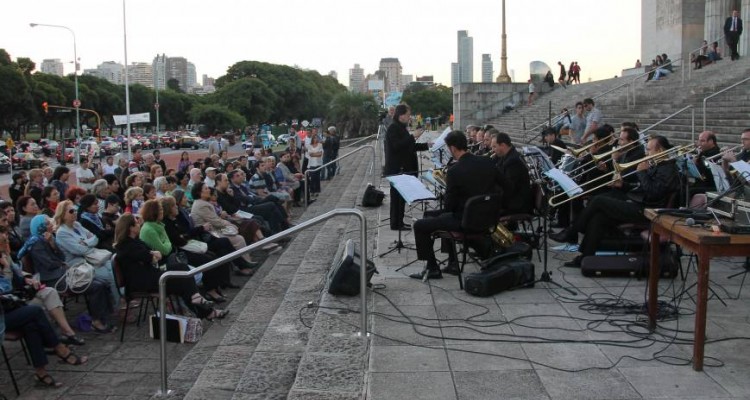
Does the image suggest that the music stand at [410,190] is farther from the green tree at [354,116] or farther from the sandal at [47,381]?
the green tree at [354,116]

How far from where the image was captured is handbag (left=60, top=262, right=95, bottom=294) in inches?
291

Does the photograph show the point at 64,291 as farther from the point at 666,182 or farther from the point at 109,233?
the point at 666,182

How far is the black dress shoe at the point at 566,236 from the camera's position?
28.8 feet

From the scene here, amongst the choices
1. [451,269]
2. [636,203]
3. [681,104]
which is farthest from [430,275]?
[681,104]

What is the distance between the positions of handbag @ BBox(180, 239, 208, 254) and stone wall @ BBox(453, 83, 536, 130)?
83.8ft

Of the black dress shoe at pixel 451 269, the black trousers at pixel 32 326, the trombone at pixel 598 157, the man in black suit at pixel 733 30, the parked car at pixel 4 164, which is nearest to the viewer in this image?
the black trousers at pixel 32 326

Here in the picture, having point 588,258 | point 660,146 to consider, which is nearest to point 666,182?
point 660,146

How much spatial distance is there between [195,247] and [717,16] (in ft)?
91.1

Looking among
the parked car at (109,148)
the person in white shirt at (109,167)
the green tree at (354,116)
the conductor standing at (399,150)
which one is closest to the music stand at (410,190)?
the conductor standing at (399,150)

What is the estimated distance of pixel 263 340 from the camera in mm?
5801

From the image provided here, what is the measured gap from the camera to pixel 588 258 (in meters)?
7.15

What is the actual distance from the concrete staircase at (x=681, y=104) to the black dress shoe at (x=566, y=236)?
21.6ft

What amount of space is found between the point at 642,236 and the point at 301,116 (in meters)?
97.3

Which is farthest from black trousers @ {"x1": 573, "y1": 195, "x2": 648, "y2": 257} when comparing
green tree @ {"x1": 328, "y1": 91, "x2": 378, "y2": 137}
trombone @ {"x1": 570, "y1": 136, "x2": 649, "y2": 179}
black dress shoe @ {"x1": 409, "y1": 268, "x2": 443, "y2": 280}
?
green tree @ {"x1": 328, "y1": 91, "x2": 378, "y2": 137}
